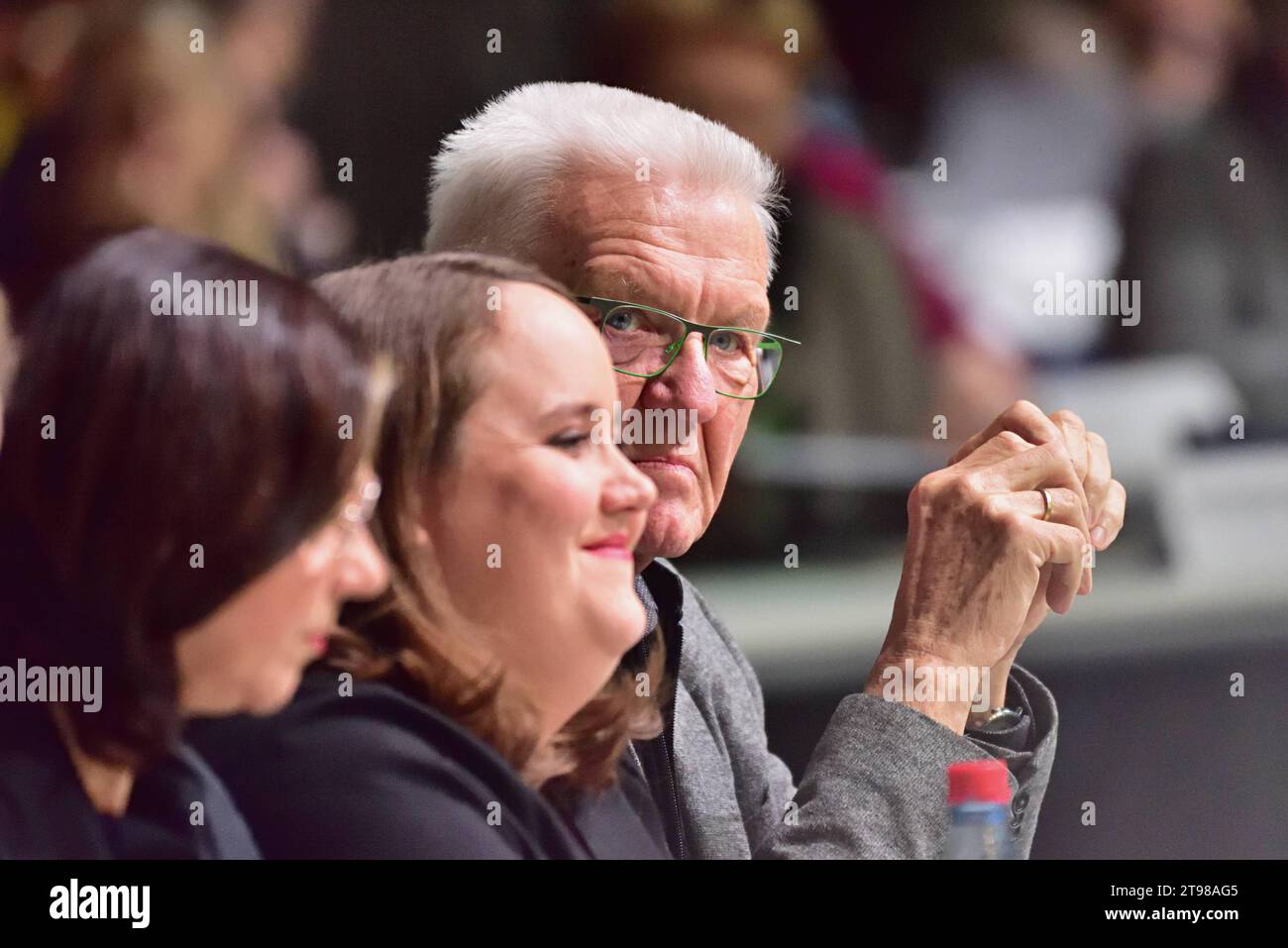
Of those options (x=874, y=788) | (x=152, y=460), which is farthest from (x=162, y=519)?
(x=874, y=788)

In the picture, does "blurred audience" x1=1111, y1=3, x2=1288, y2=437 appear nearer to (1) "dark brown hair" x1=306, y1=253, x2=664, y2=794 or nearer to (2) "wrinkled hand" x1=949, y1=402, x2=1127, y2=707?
(2) "wrinkled hand" x1=949, y1=402, x2=1127, y2=707

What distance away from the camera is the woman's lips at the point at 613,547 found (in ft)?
5.74

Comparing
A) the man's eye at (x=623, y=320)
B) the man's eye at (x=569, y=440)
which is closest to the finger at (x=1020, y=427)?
the man's eye at (x=623, y=320)

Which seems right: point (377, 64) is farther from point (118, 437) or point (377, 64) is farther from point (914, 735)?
point (914, 735)

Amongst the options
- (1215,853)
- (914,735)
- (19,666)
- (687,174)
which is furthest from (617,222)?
(1215,853)

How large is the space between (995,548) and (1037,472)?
13 centimetres

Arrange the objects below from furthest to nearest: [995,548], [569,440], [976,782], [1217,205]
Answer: [1217,205] → [995,548] → [976,782] → [569,440]

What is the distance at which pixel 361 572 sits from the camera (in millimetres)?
1629

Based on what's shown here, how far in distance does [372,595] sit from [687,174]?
Answer: 0.68 metres

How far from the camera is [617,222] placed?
1.94m

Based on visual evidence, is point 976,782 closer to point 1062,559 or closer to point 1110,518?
point 1062,559

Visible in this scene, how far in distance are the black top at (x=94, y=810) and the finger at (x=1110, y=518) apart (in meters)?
1.14

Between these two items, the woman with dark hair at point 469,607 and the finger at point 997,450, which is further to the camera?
the finger at point 997,450

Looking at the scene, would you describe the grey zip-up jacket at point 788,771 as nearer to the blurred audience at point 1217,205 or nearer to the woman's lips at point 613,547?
the woman's lips at point 613,547
